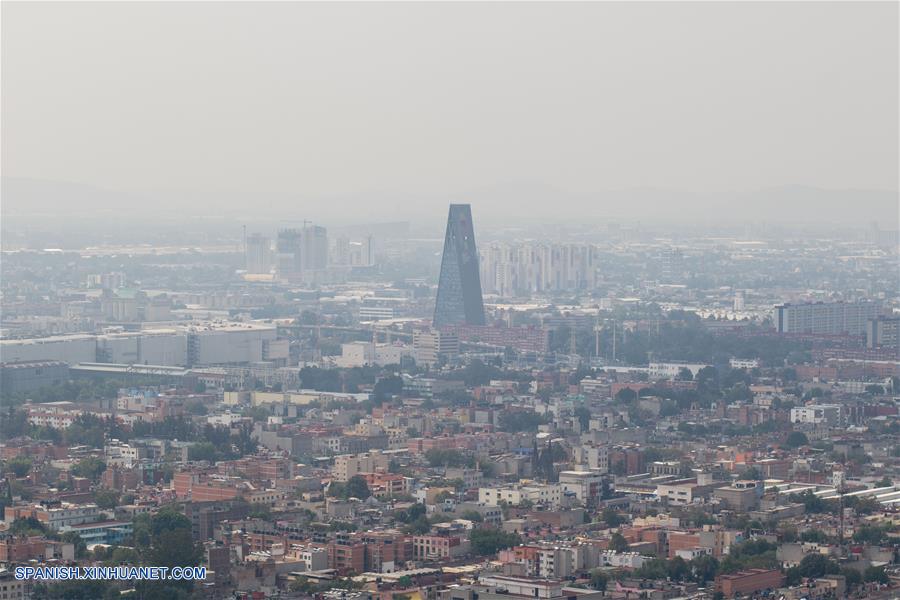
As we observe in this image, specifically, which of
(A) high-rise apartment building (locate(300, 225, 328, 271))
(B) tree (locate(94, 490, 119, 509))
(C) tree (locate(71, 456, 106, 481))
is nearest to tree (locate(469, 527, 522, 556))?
(B) tree (locate(94, 490, 119, 509))

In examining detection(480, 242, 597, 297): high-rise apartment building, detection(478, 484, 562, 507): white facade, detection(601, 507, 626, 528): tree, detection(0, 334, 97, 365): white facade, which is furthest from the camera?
detection(480, 242, 597, 297): high-rise apartment building

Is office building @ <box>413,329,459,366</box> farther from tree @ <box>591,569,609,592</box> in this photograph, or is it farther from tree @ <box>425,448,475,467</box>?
tree @ <box>591,569,609,592</box>

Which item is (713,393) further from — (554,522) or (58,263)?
(58,263)

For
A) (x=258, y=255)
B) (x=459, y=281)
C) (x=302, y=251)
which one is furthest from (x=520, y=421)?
(x=258, y=255)

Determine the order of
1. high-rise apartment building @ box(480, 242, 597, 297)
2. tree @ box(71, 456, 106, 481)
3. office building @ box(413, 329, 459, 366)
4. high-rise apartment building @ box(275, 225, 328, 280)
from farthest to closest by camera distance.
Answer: high-rise apartment building @ box(275, 225, 328, 280)
high-rise apartment building @ box(480, 242, 597, 297)
office building @ box(413, 329, 459, 366)
tree @ box(71, 456, 106, 481)

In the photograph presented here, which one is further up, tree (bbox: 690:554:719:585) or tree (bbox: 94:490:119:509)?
tree (bbox: 94:490:119:509)

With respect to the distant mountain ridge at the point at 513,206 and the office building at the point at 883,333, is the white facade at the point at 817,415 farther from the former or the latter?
the distant mountain ridge at the point at 513,206
